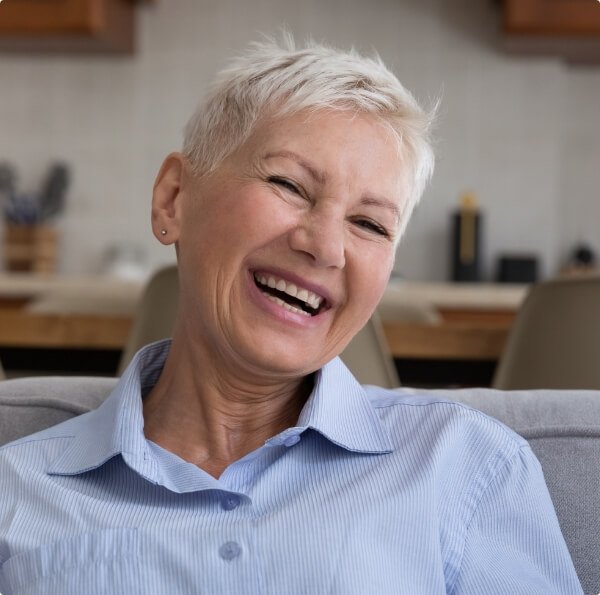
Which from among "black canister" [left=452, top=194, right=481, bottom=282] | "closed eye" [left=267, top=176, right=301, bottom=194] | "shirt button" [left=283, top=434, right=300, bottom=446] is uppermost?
"closed eye" [left=267, top=176, right=301, bottom=194]

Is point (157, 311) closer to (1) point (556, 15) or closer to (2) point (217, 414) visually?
(2) point (217, 414)

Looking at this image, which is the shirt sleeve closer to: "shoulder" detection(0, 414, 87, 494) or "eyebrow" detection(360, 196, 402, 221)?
"eyebrow" detection(360, 196, 402, 221)

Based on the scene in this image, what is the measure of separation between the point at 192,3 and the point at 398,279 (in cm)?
160

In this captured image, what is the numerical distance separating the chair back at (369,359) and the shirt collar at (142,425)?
52cm

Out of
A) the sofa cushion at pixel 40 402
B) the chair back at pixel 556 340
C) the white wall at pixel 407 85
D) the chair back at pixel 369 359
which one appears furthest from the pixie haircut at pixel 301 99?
the white wall at pixel 407 85

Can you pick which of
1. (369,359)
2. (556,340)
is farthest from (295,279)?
(556,340)

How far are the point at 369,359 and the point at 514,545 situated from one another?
761 mm

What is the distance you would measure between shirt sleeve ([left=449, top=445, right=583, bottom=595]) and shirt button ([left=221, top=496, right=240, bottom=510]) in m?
0.24

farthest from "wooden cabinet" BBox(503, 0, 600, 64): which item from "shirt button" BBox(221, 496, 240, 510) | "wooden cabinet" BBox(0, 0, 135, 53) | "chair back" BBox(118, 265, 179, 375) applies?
"shirt button" BBox(221, 496, 240, 510)

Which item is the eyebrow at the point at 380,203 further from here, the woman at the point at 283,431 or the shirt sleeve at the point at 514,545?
the shirt sleeve at the point at 514,545

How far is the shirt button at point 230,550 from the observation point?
105cm

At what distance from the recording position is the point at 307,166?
1177mm

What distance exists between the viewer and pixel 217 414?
126 cm

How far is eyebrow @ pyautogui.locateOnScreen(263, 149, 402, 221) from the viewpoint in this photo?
1174 mm
